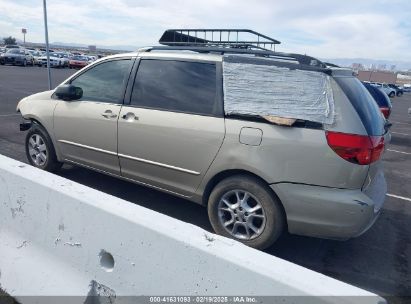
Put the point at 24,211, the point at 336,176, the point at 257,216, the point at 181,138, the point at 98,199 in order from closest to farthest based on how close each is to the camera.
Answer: the point at 98,199
the point at 24,211
the point at 336,176
the point at 257,216
the point at 181,138

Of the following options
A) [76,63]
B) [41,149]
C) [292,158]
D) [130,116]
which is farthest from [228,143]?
[76,63]

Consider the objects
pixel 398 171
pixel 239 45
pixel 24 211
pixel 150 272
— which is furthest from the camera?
pixel 398 171

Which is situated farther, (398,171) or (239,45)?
(398,171)

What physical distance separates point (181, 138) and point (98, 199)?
151 cm

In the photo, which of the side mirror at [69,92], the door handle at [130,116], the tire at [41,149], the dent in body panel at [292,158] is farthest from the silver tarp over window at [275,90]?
the tire at [41,149]

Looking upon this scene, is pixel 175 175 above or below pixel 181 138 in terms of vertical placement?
below

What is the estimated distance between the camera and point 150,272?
6.85 feet

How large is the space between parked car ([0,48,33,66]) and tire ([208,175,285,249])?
1507 inches

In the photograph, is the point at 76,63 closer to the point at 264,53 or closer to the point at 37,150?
the point at 37,150

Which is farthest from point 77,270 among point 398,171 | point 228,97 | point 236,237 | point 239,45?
point 398,171

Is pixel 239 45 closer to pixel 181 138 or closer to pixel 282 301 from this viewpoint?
pixel 181 138

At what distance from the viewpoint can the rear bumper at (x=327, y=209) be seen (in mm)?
3094

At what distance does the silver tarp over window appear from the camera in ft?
10.5

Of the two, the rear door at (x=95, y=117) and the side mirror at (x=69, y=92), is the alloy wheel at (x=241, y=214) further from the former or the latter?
the side mirror at (x=69, y=92)
